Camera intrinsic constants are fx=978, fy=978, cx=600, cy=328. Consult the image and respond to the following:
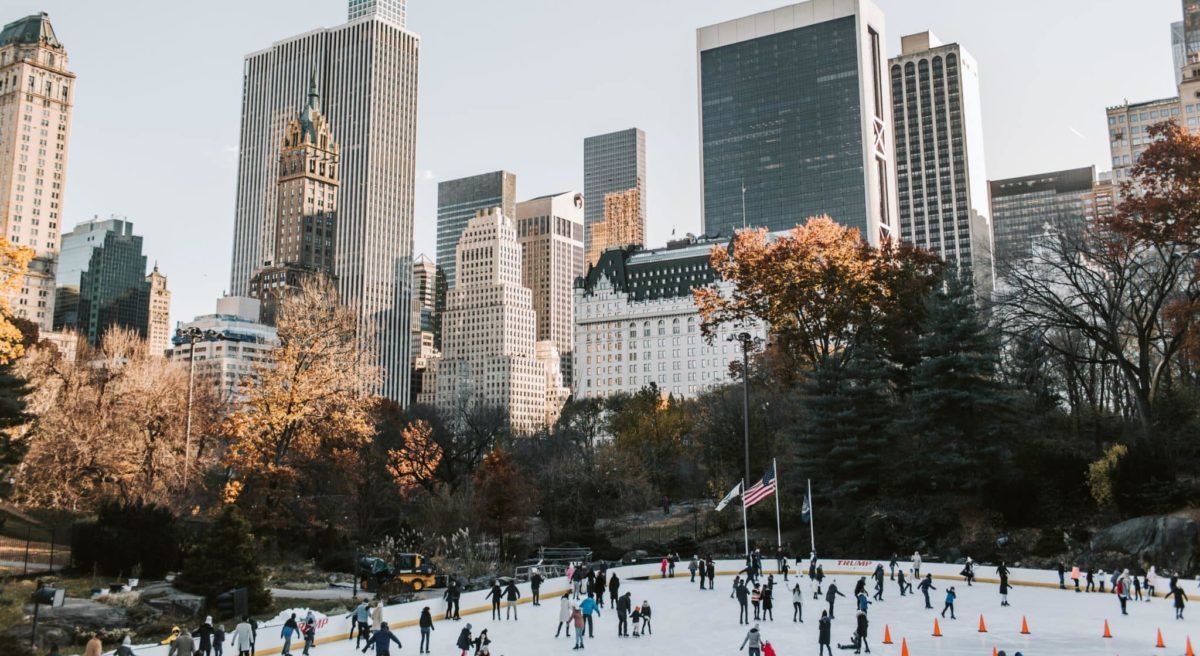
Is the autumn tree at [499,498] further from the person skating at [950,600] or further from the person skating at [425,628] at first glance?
the person skating at [950,600]

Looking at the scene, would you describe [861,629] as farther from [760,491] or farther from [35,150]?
[35,150]

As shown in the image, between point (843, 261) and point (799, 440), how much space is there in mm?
9774

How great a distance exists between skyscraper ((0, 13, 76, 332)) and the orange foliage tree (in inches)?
6713

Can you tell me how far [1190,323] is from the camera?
42125mm

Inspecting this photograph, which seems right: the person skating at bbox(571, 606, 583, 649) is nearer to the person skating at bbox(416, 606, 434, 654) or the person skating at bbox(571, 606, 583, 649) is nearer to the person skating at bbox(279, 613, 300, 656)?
the person skating at bbox(416, 606, 434, 654)

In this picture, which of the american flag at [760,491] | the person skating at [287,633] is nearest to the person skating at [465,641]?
the person skating at [287,633]

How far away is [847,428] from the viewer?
4916cm

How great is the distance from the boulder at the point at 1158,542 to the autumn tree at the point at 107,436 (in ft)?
136

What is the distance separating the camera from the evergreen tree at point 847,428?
49156 millimetres

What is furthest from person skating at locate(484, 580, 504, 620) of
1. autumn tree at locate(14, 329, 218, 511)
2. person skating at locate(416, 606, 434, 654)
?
autumn tree at locate(14, 329, 218, 511)

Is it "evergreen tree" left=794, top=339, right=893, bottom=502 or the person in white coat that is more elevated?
"evergreen tree" left=794, top=339, right=893, bottom=502

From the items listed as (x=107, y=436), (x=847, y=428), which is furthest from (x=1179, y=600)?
(x=107, y=436)

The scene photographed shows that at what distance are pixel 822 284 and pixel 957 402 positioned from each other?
953cm

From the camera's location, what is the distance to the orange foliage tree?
5231cm
